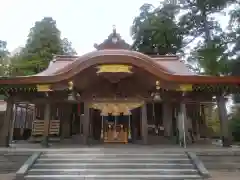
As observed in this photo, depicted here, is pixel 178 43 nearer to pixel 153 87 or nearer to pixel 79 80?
pixel 153 87

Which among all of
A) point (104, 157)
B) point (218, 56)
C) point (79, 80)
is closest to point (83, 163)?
point (104, 157)

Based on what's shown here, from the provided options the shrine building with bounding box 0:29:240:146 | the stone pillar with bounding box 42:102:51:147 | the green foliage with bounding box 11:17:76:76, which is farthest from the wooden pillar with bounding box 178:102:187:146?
the green foliage with bounding box 11:17:76:76

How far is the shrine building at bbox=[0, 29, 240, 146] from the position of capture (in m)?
10.0

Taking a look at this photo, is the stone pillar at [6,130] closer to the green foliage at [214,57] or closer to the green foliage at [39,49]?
the green foliage at [39,49]

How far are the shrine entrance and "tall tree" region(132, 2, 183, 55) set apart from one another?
12.3 meters

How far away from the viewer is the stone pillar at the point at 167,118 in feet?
41.3

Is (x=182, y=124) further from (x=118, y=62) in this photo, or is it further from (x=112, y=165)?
(x=112, y=165)

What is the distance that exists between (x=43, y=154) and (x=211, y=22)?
2012cm

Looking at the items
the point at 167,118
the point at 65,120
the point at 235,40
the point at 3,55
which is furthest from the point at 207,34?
the point at 3,55

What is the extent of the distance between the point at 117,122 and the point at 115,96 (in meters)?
1.69

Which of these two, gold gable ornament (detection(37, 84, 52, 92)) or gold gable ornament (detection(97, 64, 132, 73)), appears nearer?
gold gable ornament (detection(97, 64, 132, 73))

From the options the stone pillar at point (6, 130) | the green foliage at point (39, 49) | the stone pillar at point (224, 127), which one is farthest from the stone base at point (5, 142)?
the green foliage at point (39, 49)

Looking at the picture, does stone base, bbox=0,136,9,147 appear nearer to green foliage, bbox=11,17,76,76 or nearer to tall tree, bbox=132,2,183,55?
green foliage, bbox=11,17,76,76

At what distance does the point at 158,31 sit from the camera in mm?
25016
